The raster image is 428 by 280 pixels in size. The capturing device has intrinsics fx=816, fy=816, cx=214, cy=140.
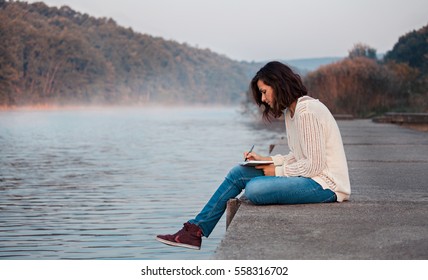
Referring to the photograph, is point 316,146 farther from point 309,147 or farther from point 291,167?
point 291,167

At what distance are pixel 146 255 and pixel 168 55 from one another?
9264 centimetres

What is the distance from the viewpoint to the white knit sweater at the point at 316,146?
175 inches

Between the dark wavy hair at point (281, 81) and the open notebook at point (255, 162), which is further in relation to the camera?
the open notebook at point (255, 162)

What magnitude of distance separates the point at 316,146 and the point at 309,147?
4 centimetres

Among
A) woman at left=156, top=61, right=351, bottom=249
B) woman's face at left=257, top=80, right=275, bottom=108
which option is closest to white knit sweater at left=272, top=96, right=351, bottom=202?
woman at left=156, top=61, right=351, bottom=249

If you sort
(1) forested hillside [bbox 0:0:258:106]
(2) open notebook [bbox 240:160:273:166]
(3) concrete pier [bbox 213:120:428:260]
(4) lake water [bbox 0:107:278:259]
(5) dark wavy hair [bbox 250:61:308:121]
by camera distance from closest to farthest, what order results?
(3) concrete pier [bbox 213:120:428:260]
(5) dark wavy hair [bbox 250:61:308:121]
(2) open notebook [bbox 240:160:273:166]
(4) lake water [bbox 0:107:278:259]
(1) forested hillside [bbox 0:0:258:106]

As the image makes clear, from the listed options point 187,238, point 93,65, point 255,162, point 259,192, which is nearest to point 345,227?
point 259,192

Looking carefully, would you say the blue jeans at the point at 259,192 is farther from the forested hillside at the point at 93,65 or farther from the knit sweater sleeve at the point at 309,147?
the forested hillside at the point at 93,65

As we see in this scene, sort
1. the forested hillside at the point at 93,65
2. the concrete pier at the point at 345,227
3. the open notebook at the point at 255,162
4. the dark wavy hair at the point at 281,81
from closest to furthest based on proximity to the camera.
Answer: the concrete pier at the point at 345,227 < the dark wavy hair at the point at 281,81 < the open notebook at the point at 255,162 < the forested hillside at the point at 93,65

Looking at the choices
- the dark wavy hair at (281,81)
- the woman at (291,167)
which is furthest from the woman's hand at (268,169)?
the dark wavy hair at (281,81)

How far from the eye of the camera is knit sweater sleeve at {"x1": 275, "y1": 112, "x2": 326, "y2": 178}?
444cm

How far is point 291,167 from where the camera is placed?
4559 millimetres

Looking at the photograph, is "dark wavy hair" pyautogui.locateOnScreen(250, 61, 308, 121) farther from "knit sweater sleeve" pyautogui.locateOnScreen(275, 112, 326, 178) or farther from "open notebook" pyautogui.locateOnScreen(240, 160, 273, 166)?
"open notebook" pyautogui.locateOnScreen(240, 160, 273, 166)

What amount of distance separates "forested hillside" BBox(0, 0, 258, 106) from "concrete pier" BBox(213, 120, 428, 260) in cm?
5038
